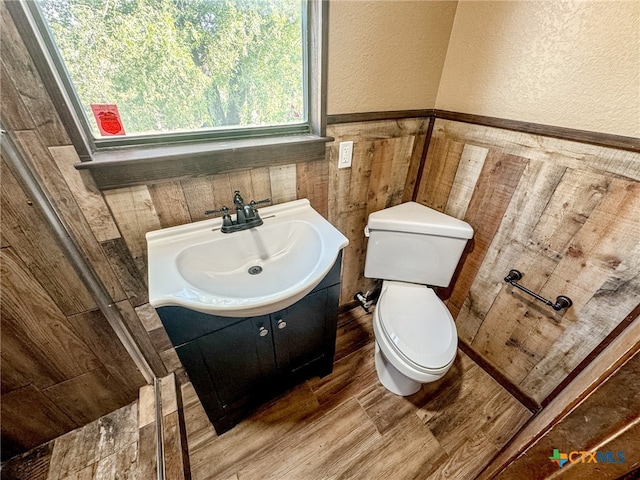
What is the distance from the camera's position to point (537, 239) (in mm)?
1065

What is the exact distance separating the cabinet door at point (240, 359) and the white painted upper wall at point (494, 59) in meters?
0.92

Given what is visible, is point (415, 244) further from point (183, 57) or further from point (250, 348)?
point (183, 57)

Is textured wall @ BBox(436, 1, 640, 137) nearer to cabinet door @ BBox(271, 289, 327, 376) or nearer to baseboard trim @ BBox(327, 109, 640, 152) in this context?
baseboard trim @ BBox(327, 109, 640, 152)

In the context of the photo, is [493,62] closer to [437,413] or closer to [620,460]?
[620,460]

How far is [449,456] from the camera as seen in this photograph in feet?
3.68

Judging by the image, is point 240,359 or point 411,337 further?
point 411,337

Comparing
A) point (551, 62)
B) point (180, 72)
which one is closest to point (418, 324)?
point (551, 62)

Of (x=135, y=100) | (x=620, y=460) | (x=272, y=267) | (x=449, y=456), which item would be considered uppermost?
(x=135, y=100)

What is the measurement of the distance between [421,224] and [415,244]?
4.4 inches

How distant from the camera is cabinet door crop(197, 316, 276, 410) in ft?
2.88

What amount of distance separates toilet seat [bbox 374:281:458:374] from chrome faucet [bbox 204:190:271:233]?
0.74 m

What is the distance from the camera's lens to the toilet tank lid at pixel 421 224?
1.23 meters

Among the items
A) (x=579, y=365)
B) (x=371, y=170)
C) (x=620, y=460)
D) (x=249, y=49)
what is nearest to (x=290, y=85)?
(x=249, y=49)

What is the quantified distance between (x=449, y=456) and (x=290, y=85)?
5.57 feet
